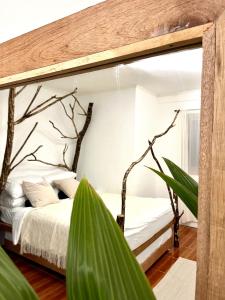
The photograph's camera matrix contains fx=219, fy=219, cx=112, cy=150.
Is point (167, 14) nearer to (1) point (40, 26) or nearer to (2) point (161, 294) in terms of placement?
(1) point (40, 26)

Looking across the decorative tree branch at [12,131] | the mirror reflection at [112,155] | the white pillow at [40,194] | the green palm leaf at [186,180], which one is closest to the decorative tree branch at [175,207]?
the mirror reflection at [112,155]

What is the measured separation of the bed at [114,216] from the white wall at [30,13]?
618 millimetres

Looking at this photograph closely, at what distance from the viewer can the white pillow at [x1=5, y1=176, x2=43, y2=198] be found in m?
0.97

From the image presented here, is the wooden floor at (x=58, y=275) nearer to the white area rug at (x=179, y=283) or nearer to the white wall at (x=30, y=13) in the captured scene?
the white area rug at (x=179, y=283)

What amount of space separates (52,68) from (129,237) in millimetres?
613

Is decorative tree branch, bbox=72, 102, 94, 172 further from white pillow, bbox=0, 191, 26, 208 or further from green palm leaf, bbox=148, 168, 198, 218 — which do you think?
green palm leaf, bbox=148, 168, 198, 218

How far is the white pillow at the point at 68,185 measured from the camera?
840 mm

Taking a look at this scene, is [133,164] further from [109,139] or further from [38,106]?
[38,106]

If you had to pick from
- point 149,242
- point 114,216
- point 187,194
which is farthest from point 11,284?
point 149,242

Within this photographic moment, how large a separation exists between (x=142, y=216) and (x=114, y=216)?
140 mm

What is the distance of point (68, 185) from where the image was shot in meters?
0.87

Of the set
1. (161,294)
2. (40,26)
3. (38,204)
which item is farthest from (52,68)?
(161,294)

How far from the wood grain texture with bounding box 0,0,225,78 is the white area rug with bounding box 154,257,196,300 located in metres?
0.56

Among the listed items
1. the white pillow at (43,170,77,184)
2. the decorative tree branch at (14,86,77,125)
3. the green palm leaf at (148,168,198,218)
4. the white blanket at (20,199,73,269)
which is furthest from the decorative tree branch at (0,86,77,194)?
the green palm leaf at (148,168,198,218)
